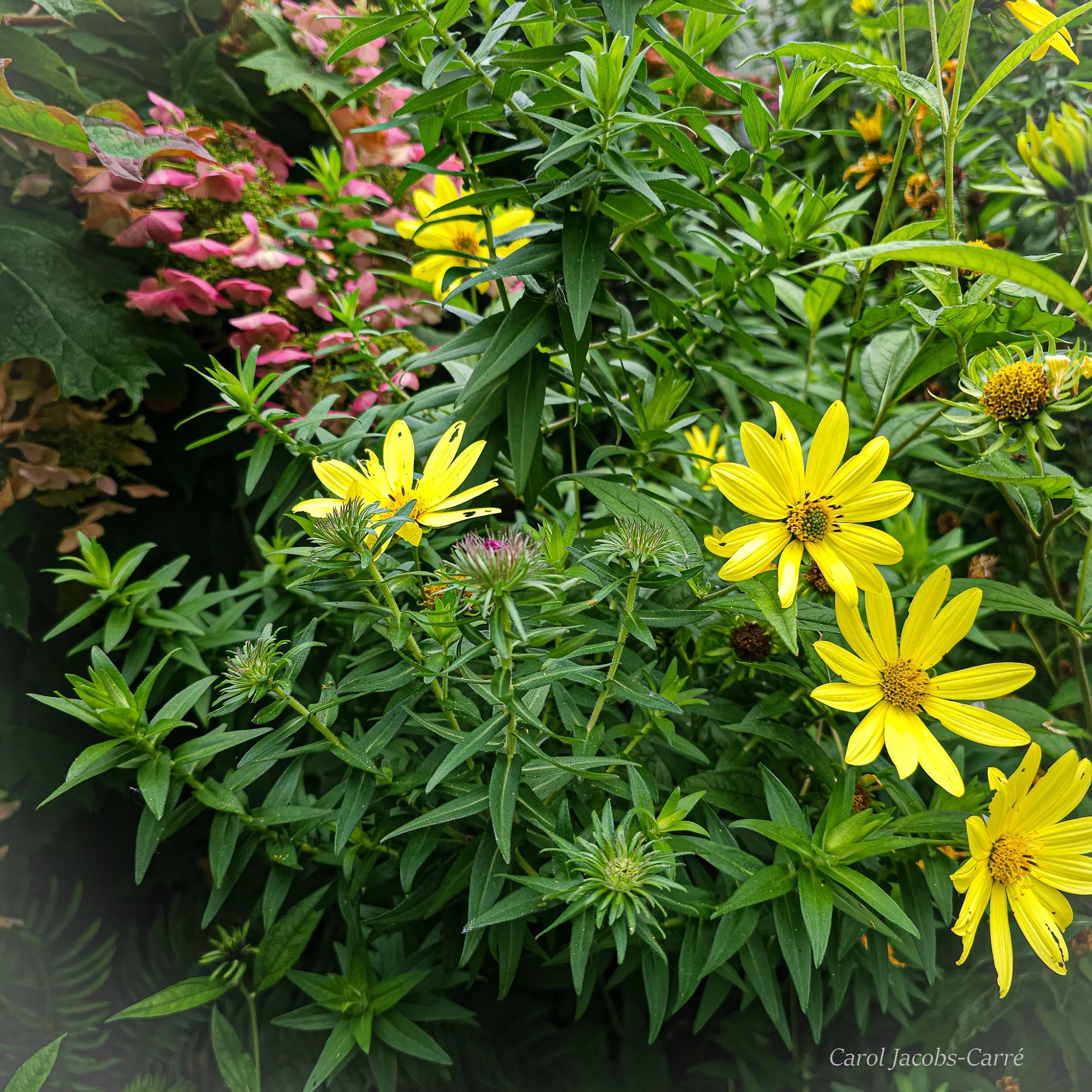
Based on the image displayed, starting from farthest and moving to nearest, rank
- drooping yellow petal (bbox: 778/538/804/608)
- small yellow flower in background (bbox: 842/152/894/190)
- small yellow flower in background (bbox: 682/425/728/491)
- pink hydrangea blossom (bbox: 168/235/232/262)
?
small yellow flower in background (bbox: 842/152/894/190)
small yellow flower in background (bbox: 682/425/728/491)
pink hydrangea blossom (bbox: 168/235/232/262)
drooping yellow petal (bbox: 778/538/804/608)

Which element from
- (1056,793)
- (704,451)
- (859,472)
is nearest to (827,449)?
(859,472)

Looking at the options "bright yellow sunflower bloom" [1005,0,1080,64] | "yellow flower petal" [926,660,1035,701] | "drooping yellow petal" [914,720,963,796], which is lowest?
"drooping yellow petal" [914,720,963,796]

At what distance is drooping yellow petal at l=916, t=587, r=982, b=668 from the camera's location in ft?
1.71

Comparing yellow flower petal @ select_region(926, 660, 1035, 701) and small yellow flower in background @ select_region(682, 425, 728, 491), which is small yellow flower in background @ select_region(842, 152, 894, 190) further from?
yellow flower petal @ select_region(926, 660, 1035, 701)

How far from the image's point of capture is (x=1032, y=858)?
0.54m

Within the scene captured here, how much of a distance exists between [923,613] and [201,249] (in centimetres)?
71

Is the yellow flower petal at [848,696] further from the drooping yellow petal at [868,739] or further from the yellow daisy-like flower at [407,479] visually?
the yellow daisy-like flower at [407,479]

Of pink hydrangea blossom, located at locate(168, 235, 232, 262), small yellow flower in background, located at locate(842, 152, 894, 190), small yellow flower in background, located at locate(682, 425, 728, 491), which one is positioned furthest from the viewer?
small yellow flower in background, located at locate(842, 152, 894, 190)

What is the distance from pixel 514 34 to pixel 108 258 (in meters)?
0.47

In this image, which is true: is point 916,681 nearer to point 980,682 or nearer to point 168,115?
point 980,682

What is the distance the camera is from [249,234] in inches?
30.9

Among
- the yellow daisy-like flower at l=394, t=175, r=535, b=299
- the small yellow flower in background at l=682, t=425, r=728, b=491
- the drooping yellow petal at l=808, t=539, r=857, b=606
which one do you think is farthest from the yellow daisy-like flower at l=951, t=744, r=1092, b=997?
the yellow daisy-like flower at l=394, t=175, r=535, b=299

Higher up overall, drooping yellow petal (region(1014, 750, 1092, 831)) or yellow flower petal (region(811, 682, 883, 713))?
yellow flower petal (region(811, 682, 883, 713))

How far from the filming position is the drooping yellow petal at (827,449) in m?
0.50
